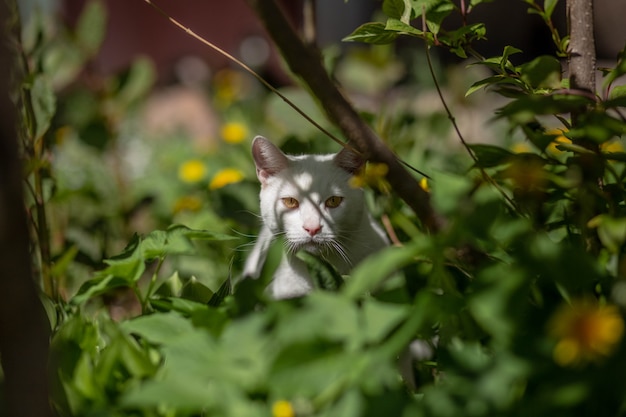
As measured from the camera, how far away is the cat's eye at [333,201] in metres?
1.84

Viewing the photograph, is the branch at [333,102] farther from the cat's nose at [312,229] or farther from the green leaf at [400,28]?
the cat's nose at [312,229]

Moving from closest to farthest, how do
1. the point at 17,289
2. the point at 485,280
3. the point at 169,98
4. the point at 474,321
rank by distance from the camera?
the point at 17,289, the point at 485,280, the point at 474,321, the point at 169,98

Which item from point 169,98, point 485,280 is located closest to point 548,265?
point 485,280

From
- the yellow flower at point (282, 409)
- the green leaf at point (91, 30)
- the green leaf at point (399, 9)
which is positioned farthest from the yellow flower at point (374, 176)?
the green leaf at point (91, 30)

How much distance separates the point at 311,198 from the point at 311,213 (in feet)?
0.16

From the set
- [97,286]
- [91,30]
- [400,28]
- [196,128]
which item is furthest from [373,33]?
[196,128]

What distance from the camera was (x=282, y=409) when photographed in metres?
0.88

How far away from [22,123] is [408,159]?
117 cm

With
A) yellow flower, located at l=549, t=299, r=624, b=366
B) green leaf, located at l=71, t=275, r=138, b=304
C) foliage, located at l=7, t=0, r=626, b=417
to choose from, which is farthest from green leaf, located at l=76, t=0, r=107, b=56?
yellow flower, located at l=549, t=299, r=624, b=366

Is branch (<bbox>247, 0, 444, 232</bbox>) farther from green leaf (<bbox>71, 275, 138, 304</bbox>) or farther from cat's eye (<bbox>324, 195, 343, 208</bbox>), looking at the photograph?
cat's eye (<bbox>324, 195, 343, 208</bbox>)

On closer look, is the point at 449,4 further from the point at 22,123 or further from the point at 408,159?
the point at 408,159

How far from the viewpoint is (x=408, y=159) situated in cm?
232

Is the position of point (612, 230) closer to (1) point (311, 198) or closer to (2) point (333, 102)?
(2) point (333, 102)

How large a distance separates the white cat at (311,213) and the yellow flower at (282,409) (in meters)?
0.82
